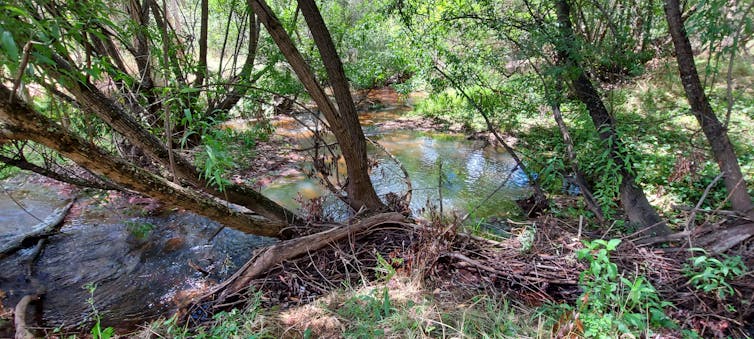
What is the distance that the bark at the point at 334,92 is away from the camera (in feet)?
9.84

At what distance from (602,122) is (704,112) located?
85cm

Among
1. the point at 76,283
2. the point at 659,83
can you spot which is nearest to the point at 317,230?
the point at 76,283

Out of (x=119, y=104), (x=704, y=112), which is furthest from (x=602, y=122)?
(x=119, y=104)

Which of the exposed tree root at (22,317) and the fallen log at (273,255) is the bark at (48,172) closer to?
the exposed tree root at (22,317)

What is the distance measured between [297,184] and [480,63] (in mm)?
3386

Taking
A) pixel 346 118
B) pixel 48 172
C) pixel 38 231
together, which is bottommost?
pixel 38 231

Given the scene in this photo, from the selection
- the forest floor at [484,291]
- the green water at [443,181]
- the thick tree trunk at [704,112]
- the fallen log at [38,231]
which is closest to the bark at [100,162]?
the forest floor at [484,291]

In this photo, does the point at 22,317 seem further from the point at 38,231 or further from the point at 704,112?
the point at 704,112

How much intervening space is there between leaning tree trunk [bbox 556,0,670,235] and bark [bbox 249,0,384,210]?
6.85ft

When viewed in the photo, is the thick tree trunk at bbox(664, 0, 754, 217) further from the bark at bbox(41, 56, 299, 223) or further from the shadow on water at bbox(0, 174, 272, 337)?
the shadow on water at bbox(0, 174, 272, 337)

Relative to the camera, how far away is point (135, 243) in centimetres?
410

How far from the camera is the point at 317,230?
11.7 feet

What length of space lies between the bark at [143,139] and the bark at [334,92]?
2.58ft

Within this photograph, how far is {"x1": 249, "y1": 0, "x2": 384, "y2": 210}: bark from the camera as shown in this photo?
3.00 metres
